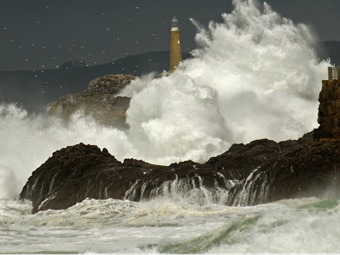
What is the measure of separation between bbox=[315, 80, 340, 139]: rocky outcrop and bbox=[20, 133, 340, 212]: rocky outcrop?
3.23ft

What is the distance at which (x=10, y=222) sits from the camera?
63.1ft

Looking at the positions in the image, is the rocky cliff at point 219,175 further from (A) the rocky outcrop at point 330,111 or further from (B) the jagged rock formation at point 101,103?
(B) the jagged rock formation at point 101,103

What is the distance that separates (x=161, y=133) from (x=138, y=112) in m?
3.18

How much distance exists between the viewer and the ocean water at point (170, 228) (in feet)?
38.4

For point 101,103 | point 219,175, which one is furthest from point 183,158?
point 101,103

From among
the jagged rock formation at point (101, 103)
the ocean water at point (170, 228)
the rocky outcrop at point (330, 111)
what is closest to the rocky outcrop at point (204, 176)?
the ocean water at point (170, 228)

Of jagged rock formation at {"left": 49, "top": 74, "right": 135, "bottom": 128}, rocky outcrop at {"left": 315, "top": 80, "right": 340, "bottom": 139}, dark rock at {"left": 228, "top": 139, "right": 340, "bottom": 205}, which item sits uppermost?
jagged rock formation at {"left": 49, "top": 74, "right": 135, "bottom": 128}

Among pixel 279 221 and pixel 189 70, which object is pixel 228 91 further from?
pixel 279 221

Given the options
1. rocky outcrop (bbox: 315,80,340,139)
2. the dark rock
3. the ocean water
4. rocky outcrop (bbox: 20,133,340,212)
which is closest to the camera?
the ocean water

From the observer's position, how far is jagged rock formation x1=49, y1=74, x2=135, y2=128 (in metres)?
56.6

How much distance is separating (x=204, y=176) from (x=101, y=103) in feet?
135

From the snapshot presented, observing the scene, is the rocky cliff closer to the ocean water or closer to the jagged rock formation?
the ocean water

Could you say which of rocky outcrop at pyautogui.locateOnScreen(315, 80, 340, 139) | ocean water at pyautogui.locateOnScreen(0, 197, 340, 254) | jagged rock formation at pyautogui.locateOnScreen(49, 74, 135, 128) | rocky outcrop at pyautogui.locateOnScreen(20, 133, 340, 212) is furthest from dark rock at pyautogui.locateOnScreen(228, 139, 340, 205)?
jagged rock formation at pyautogui.locateOnScreen(49, 74, 135, 128)

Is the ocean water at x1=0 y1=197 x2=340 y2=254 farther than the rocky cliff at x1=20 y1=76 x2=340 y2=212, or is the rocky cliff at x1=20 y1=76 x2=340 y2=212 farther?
the rocky cliff at x1=20 y1=76 x2=340 y2=212
